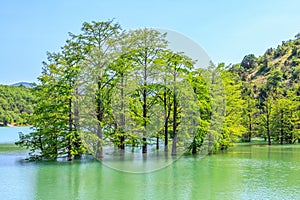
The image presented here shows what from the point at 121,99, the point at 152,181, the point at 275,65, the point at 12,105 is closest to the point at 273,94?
the point at 275,65

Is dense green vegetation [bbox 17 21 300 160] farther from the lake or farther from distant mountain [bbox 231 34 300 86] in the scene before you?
distant mountain [bbox 231 34 300 86]

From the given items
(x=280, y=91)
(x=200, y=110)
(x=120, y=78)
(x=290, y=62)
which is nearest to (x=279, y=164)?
(x=200, y=110)

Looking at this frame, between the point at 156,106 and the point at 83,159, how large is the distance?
5.50 meters

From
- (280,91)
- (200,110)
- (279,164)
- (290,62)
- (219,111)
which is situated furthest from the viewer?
(290,62)

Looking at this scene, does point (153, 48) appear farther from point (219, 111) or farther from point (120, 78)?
point (219, 111)

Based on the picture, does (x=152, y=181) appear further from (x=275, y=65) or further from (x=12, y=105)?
(x=12, y=105)

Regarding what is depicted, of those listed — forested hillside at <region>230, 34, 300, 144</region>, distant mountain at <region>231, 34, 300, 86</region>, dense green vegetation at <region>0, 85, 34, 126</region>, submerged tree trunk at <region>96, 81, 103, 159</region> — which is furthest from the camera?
dense green vegetation at <region>0, 85, 34, 126</region>

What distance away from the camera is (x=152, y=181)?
1600 cm

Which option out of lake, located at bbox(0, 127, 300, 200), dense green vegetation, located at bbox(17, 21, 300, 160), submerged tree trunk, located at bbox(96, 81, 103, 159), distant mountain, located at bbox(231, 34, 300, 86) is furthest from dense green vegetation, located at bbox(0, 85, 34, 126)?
lake, located at bbox(0, 127, 300, 200)

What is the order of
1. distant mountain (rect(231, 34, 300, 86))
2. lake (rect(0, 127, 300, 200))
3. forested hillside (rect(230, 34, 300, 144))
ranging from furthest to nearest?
distant mountain (rect(231, 34, 300, 86)) < forested hillside (rect(230, 34, 300, 144)) < lake (rect(0, 127, 300, 200))

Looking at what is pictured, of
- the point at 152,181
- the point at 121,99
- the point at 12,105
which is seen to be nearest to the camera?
the point at 152,181

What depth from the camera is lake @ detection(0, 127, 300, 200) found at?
531 inches

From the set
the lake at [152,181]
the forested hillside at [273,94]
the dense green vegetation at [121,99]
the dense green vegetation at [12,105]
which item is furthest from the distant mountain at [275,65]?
the dense green vegetation at [12,105]

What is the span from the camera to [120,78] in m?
22.6
